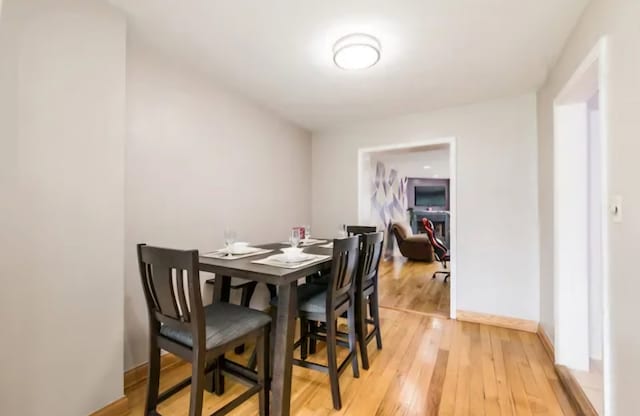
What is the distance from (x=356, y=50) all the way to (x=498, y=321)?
2.85 metres

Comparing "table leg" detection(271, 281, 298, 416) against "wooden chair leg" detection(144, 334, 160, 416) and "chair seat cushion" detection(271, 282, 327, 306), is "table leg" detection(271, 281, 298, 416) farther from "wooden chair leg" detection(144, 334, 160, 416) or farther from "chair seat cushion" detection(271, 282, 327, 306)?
"wooden chair leg" detection(144, 334, 160, 416)

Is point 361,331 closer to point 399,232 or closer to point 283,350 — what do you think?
point 283,350

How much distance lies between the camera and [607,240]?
1221 millimetres

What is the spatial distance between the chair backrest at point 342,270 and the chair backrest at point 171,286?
28.0 inches

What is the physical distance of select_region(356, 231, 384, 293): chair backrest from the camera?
6.15 ft

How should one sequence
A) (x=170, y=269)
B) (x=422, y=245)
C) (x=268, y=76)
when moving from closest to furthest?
(x=170, y=269) → (x=268, y=76) → (x=422, y=245)

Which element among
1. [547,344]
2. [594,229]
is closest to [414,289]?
[547,344]

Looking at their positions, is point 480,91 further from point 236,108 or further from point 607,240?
point 236,108

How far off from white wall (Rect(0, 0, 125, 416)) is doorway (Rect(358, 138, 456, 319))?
105 inches

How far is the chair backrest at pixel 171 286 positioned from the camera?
1.08m

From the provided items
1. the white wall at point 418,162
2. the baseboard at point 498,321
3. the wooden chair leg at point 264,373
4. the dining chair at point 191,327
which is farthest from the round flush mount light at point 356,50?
the white wall at point 418,162

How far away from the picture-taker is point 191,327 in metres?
1.15

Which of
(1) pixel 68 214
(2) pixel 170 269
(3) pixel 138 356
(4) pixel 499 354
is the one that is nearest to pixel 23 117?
(1) pixel 68 214

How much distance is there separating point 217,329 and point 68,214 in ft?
3.12
